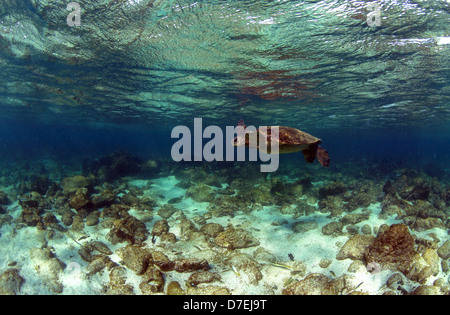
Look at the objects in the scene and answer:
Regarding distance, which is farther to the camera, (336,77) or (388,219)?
(336,77)

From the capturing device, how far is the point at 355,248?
5703 millimetres

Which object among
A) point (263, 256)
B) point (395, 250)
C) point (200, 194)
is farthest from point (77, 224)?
point (395, 250)

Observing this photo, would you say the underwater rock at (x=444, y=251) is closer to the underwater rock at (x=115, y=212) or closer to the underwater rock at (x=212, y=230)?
the underwater rock at (x=212, y=230)

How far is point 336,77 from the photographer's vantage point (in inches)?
523

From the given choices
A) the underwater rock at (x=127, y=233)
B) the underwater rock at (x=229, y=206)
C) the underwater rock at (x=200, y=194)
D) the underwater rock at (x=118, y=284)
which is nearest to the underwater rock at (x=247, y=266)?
the underwater rock at (x=118, y=284)

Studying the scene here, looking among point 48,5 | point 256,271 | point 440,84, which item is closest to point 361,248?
point 256,271

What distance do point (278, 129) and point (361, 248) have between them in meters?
3.82

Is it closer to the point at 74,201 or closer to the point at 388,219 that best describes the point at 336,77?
the point at 388,219

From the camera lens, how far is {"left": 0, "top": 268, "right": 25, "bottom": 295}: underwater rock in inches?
177

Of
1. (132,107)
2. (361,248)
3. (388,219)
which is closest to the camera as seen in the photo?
(361,248)

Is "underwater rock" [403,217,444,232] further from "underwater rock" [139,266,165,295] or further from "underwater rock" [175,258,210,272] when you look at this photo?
"underwater rock" [139,266,165,295]

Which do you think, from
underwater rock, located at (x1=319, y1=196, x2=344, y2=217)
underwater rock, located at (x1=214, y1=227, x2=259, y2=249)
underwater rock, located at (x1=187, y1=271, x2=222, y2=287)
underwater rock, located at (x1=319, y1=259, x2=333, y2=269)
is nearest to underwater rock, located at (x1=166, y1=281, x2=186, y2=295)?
underwater rock, located at (x1=187, y1=271, x2=222, y2=287)

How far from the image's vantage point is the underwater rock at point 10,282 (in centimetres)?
448

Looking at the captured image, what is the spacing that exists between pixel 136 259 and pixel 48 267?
199 centimetres
